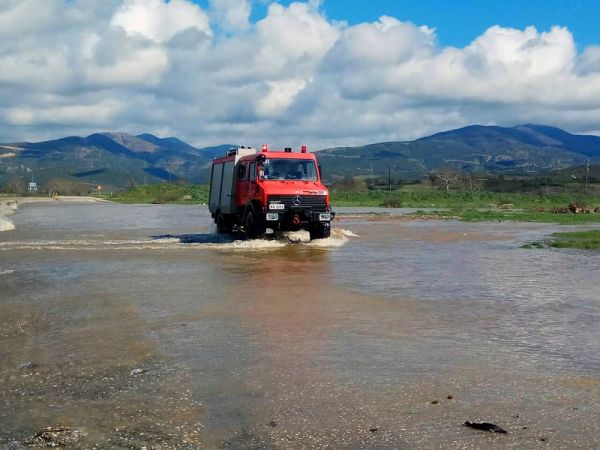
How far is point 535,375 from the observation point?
6.14 meters

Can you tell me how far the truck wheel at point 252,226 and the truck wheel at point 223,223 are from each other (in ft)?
9.14

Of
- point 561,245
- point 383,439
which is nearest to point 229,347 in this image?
point 383,439

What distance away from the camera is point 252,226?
64.6 feet

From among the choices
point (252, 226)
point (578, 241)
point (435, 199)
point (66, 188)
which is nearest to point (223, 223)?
point (252, 226)

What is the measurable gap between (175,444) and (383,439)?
1.38 metres

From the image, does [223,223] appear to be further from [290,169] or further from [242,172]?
[290,169]

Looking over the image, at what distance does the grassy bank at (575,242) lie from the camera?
19.5m

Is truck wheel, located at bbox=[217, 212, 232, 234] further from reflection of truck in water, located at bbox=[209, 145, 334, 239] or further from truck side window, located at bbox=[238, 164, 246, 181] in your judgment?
truck side window, located at bbox=[238, 164, 246, 181]

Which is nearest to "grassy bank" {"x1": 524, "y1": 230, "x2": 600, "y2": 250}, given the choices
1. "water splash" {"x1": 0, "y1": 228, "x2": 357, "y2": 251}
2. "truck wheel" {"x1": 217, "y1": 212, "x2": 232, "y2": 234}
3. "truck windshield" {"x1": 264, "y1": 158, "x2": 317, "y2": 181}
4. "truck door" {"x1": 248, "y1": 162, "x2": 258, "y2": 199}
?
"water splash" {"x1": 0, "y1": 228, "x2": 357, "y2": 251}

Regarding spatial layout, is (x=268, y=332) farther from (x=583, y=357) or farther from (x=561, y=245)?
(x=561, y=245)

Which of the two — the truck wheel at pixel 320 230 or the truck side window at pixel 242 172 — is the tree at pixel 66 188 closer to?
the truck side window at pixel 242 172

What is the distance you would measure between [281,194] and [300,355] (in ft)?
39.7

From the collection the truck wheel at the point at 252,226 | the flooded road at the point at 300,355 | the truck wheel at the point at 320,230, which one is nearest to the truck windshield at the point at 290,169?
the truck wheel at the point at 252,226

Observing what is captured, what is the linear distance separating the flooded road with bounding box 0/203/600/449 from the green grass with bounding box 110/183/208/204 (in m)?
64.1
